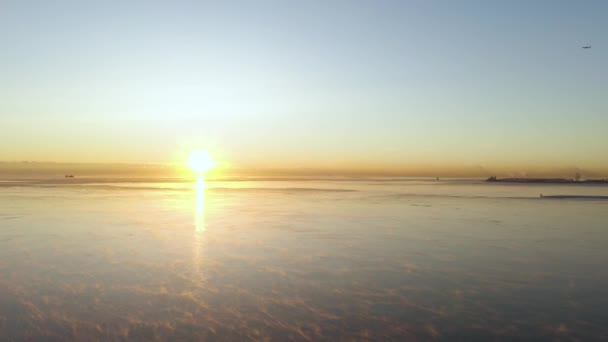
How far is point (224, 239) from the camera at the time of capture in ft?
56.0

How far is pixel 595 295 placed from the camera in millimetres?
9477

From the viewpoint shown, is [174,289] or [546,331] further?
[174,289]

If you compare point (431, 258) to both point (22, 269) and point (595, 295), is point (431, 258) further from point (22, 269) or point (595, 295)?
point (22, 269)

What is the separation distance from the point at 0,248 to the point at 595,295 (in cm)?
1719

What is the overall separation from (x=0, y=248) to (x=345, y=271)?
37.9 feet

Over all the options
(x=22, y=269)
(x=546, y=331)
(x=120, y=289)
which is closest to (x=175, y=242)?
(x=22, y=269)

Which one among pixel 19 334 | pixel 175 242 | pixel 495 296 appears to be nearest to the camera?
pixel 19 334

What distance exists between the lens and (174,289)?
10.0m

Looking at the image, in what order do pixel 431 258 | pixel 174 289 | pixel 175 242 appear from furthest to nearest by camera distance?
pixel 175 242, pixel 431 258, pixel 174 289

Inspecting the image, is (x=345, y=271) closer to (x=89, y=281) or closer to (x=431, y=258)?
(x=431, y=258)

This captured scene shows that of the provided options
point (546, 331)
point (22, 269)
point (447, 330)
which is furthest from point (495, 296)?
point (22, 269)

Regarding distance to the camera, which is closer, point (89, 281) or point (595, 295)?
point (595, 295)

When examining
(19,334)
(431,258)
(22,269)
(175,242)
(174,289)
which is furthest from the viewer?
(175,242)

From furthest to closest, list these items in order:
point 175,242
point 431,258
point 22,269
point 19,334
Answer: point 175,242, point 431,258, point 22,269, point 19,334
